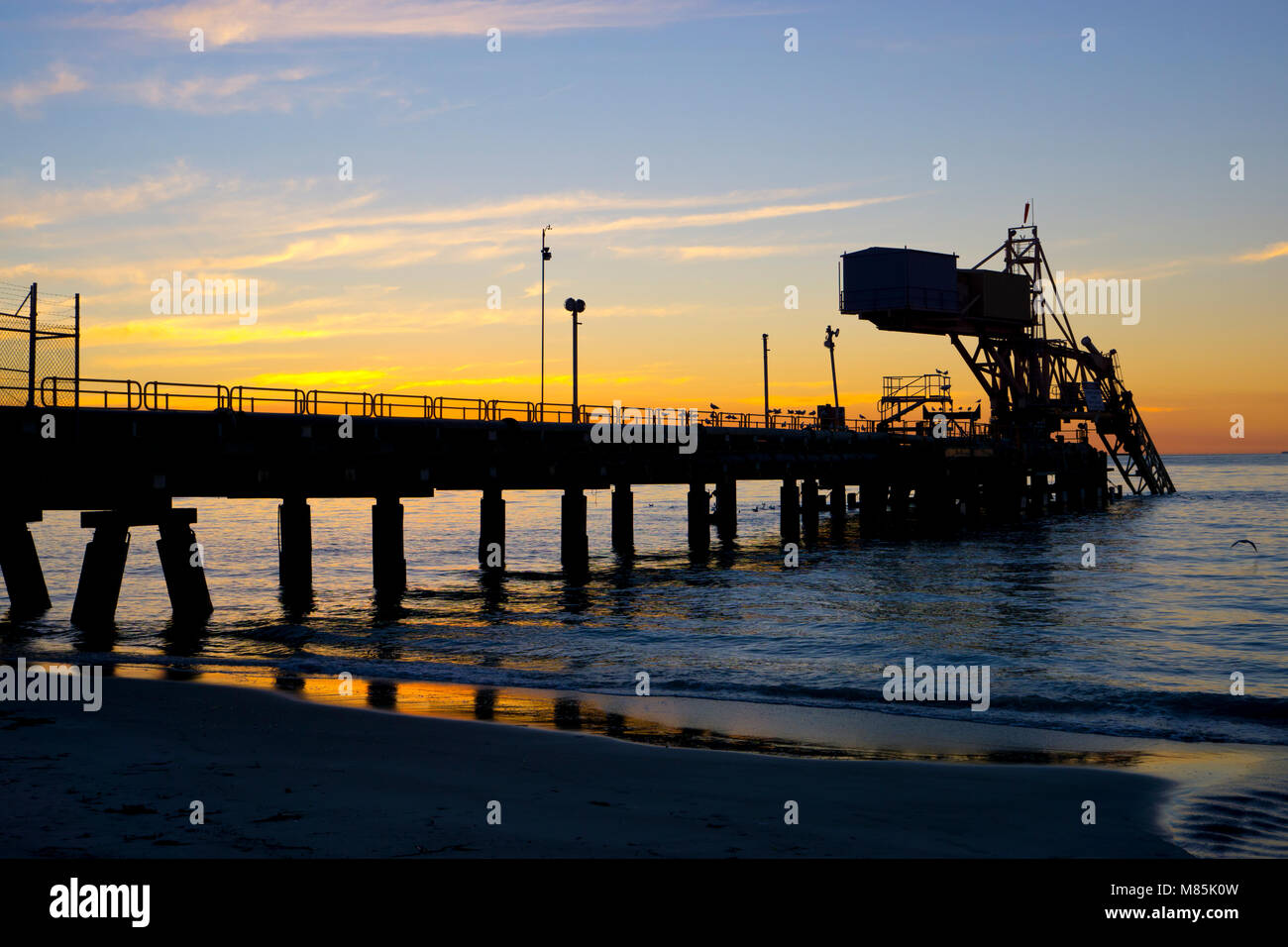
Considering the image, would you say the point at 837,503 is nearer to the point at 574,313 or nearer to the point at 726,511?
the point at 726,511

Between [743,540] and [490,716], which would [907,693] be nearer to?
[490,716]

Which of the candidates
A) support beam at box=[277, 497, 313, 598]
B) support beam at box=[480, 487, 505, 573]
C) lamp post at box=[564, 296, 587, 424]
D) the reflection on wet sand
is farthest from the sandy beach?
lamp post at box=[564, 296, 587, 424]

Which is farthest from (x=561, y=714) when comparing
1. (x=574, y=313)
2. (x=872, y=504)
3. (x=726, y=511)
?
(x=872, y=504)

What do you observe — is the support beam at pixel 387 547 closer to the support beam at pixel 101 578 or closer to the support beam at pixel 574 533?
the support beam at pixel 574 533

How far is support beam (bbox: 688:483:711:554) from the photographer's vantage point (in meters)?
50.6

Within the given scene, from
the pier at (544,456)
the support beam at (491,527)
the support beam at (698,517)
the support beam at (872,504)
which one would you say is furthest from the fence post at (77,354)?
the support beam at (872,504)

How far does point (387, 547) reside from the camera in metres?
34.3

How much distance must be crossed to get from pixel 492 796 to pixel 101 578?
19.4m

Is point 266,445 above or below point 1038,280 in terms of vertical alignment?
below

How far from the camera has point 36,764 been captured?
11.6 m

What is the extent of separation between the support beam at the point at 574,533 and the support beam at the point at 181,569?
15.5 meters
